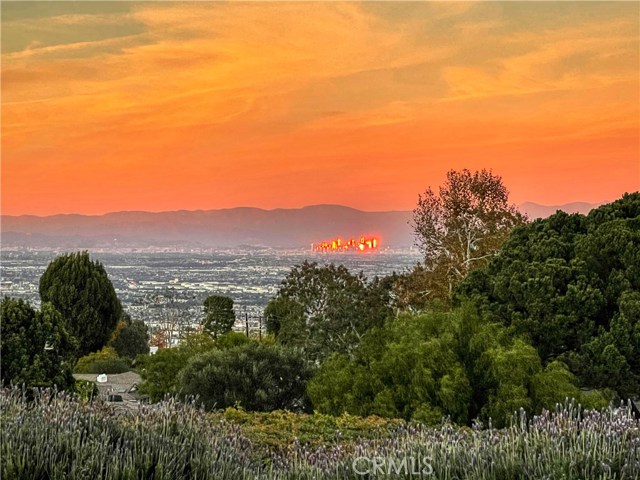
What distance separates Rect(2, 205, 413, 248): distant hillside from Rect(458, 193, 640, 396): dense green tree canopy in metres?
23.3

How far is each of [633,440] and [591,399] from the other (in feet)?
28.2

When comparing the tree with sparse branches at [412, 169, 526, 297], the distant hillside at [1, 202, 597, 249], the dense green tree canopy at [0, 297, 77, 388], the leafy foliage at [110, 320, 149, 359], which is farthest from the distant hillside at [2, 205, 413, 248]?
the dense green tree canopy at [0, 297, 77, 388]

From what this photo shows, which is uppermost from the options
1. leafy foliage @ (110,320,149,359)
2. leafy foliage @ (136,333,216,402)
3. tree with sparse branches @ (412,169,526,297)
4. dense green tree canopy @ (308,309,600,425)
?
tree with sparse branches @ (412,169,526,297)

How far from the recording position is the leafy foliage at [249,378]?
60.3ft

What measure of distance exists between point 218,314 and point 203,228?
3174cm

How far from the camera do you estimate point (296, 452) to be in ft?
17.0

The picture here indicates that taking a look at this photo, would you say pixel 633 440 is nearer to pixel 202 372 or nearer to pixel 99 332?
pixel 202 372

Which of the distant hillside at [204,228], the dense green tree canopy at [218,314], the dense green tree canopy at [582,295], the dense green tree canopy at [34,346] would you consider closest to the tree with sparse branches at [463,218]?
the dense green tree canopy at [582,295]

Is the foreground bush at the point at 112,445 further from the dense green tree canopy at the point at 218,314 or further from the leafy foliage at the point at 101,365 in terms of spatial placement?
the dense green tree canopy at the point at 218,314

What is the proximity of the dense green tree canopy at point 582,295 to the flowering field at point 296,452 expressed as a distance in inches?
422

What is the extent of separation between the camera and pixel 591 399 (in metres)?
12.7

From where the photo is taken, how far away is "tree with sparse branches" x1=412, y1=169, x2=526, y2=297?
26.5m

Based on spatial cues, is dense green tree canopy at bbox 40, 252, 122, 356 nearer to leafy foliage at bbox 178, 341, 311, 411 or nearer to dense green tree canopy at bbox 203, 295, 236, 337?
dense green tree canopy at bbox 203, 295, 236, 337

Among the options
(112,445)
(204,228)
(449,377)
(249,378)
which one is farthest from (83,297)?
(112,445)
